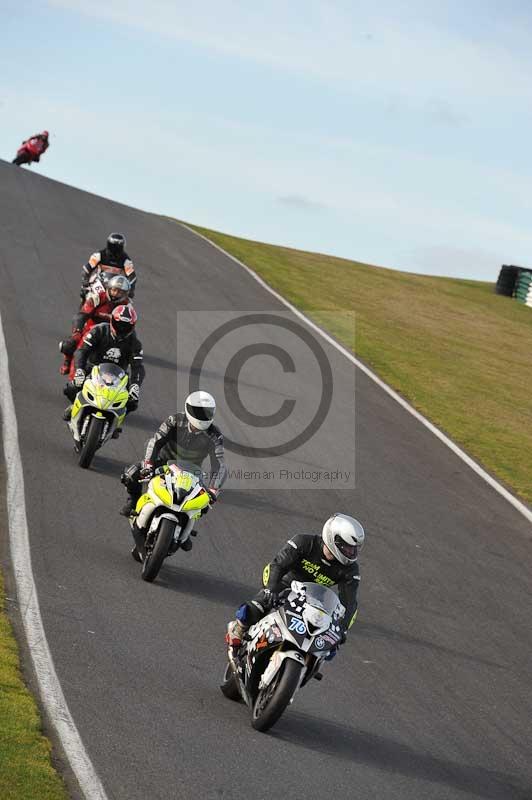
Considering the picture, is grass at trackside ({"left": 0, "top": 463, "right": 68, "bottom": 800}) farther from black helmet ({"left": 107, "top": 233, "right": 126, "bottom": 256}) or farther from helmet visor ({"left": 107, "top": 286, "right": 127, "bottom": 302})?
black helmet ({"left": 107, "top": 233, "right": 126, "bottom": 256})

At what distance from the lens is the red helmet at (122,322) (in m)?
16.6

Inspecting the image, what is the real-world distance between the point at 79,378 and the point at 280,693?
8.25m

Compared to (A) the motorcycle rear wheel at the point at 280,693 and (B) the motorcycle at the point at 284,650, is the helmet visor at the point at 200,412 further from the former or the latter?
(A) the motorcycle rear wheel at the point at 280,693

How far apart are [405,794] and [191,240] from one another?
3628 centimetres

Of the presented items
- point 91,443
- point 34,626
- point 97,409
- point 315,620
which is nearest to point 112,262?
point 97,409

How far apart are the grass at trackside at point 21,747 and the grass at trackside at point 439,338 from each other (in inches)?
508

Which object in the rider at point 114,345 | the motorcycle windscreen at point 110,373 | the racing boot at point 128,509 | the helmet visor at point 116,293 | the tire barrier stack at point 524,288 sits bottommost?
the racing boot at point 128,509

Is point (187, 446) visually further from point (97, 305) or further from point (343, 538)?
point (97, 305)

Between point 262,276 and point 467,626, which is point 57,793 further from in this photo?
point 262,276

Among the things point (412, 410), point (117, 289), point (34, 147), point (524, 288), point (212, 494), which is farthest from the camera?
point (524, 288)

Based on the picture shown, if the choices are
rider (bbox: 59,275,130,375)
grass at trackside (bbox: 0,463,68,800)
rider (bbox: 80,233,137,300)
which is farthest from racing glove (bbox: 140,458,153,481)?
rider (bbox: 80,233,137,300)

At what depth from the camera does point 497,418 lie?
26719 millimetres

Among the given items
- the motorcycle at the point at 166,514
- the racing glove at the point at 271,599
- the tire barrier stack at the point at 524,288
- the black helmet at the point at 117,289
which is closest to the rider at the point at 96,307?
the black helmet at the point at 117,289

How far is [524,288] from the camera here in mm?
52000
